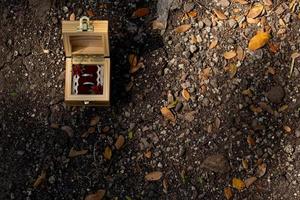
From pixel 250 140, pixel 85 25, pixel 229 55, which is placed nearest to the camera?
pixel 85 25

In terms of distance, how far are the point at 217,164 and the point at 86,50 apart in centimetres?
68

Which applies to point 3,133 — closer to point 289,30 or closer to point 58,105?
point 58,105

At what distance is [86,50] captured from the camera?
2.51 metres

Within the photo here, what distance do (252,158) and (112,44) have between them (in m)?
0.73

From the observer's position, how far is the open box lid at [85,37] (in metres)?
2.40

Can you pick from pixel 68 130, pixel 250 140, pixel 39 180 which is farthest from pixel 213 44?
pixel 39 180

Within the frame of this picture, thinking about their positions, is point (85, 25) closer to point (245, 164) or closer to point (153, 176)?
point (153, 176)

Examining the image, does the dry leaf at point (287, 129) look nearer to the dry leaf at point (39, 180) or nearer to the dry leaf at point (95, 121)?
the dry leaf at point (95, 121)

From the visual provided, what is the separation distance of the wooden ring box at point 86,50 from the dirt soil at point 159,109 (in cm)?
10

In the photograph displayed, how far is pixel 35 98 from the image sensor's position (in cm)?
259

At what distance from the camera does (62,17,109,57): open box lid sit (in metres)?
2.40

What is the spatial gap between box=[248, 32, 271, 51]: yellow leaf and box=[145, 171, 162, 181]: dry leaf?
639mm

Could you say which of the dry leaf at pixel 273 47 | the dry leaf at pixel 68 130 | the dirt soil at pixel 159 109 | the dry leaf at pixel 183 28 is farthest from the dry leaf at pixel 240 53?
the dry leaf at pixel 68 130

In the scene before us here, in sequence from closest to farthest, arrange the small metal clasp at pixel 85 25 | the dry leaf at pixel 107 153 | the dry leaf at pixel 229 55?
the small metal clasp at pixel 85 25 → the dry leaf at pixel 107 153 → the dry leaf at pixel 229 55
